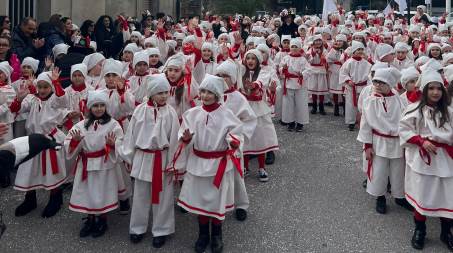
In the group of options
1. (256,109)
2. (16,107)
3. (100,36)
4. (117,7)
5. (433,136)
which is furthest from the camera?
(117,7)

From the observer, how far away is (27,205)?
5.73 m

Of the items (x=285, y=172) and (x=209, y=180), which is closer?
(x=209, y=180)

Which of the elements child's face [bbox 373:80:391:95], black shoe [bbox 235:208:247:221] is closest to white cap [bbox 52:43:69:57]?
black shoe [bbox 235:208:247:221]

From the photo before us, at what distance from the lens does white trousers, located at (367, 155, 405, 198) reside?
5590 millimetres

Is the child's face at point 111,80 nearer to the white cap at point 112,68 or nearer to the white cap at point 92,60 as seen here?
the white cap at point 112,68

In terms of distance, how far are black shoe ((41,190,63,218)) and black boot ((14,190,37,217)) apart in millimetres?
199

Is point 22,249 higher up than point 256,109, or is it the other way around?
point 256,109

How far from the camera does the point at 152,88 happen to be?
16.1ft

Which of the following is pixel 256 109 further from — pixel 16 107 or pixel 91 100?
pixel 16 107

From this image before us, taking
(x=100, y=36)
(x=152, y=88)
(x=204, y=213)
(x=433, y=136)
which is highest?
(x=100, y=36)

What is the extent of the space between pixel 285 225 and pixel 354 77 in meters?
4.94

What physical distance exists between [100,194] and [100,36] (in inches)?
282

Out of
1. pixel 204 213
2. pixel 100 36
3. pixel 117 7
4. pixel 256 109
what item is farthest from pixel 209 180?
pixel 117 7

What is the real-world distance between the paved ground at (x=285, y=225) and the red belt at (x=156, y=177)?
511 millimetres
